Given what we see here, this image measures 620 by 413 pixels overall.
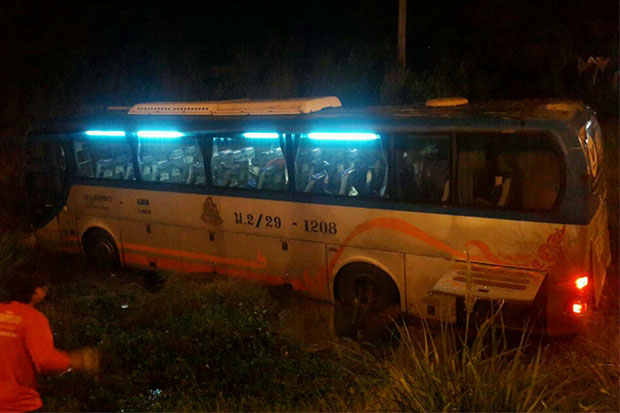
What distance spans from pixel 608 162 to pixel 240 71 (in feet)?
42.3

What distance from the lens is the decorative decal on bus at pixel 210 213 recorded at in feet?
31.0

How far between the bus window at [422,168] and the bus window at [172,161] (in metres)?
3.12

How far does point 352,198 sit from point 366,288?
3.83ft

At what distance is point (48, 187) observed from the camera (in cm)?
1127

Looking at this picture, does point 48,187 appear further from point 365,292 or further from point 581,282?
point 581,282

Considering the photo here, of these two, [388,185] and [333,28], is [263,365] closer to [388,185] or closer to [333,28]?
[388,185]

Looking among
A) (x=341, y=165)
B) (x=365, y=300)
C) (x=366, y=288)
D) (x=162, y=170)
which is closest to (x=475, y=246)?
(x=366, y=288)

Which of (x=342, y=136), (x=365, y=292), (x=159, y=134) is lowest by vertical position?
(x=365, y=292)

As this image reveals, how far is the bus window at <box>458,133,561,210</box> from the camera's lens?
685 centimetres

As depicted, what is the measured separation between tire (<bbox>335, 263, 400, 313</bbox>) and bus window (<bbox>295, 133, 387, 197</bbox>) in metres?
0.98

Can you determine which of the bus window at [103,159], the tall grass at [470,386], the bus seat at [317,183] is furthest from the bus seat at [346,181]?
the bus window at [103,159]

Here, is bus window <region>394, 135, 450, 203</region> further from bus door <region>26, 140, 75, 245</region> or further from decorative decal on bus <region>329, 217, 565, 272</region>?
bus door <region>26, 140, 75, 245</region>

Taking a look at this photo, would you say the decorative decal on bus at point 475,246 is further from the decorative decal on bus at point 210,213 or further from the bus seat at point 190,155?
the bus seat at point 190,155

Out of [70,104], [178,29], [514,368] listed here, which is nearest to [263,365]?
[514,368]
